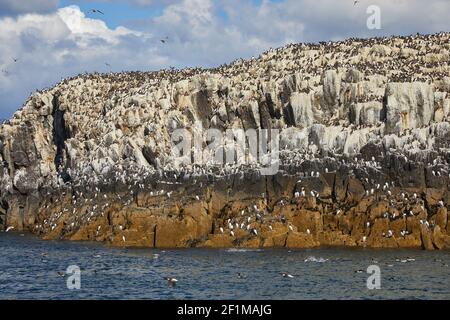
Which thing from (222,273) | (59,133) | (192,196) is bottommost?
(222,273)

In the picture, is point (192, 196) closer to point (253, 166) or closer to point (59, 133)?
point (253, 166)

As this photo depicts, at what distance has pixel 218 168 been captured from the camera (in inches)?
3863

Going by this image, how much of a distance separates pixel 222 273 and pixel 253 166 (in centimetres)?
3181

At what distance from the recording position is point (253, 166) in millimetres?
96188

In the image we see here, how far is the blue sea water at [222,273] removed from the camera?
56.8 m

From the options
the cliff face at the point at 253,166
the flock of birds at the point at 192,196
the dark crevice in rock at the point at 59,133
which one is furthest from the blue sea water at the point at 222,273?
the dark crevice in rock at the point at 59,133

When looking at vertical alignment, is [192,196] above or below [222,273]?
above

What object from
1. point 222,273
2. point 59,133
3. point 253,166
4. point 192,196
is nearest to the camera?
point 222,273

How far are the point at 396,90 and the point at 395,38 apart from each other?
2924 centimetres

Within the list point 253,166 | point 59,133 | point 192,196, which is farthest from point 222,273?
point 59,133

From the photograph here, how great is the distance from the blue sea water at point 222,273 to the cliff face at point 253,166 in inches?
256

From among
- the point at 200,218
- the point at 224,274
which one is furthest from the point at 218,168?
the point at 224,274

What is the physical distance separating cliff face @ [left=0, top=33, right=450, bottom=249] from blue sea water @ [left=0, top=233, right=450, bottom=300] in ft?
21.4

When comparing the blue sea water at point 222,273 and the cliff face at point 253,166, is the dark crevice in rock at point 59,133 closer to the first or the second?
the cliff face at point 253,166
